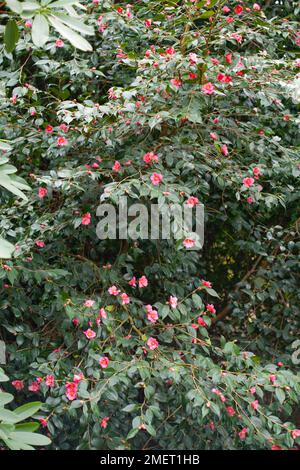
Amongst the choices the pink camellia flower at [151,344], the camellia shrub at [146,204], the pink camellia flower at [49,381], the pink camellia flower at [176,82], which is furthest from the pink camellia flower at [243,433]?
the pink camellia flower at [176,82]

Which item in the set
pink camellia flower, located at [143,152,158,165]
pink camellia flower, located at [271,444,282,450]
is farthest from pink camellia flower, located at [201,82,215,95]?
pink camellia flower, located at [271,444,282,450]

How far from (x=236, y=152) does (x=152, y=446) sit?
4.04 feet

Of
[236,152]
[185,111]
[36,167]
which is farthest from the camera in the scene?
[36,167]

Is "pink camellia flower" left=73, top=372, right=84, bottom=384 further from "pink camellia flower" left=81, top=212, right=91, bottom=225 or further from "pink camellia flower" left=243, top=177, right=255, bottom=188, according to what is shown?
"pink camellia flower" left=243, top=177, right=255, bottom=188

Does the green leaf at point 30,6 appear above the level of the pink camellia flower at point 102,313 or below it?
above

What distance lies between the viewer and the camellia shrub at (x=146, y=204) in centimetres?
211

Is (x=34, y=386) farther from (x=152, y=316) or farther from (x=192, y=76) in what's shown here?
(x=192, y=76)

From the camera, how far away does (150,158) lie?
7.22 ft

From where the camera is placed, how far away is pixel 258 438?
6.83ft

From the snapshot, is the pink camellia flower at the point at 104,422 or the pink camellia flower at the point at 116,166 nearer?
the pink camellia flower at the point at 104,422

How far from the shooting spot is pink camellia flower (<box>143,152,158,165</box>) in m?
2.19

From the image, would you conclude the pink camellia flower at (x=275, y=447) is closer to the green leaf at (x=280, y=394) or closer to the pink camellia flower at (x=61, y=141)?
the green leaf at (x=280, y=394)

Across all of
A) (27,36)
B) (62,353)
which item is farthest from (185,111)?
(62,353)

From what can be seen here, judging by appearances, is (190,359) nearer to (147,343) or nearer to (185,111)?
(147,343)
